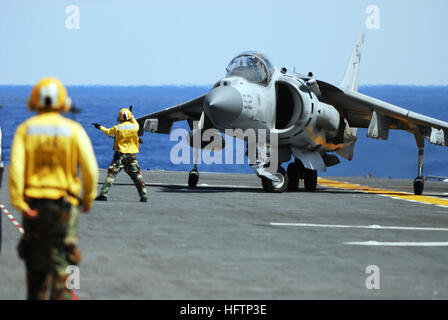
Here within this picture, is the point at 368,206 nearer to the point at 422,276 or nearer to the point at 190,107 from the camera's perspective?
the point at 190,107

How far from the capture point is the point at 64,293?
24.2 ft

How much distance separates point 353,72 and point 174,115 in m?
8.00

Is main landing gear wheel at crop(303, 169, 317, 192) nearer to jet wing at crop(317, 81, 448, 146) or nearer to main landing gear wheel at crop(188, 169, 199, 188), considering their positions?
jet wing at crop(317, 81, 448, 146)

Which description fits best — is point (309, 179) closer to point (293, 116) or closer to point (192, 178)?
point (293, 116)

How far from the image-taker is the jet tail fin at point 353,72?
109 feet

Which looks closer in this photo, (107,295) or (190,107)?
(107,295)

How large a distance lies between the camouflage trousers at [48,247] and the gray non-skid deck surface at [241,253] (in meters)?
1.68

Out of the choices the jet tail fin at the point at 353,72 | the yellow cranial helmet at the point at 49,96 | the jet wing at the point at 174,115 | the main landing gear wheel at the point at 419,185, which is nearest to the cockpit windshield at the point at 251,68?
the jet wing at the point at 174,115

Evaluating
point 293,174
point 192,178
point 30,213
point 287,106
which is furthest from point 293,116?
point 30,213

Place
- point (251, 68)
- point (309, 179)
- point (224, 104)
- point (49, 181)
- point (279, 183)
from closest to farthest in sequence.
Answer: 1. point (49, 181)
2. point (224, 104)
3. point (251, 68)
4. point (279, 183)
5. point (309, 179)

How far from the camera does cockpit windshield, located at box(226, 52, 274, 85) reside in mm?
23859

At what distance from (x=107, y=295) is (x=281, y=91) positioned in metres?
17.2

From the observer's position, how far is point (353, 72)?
33.8 m
